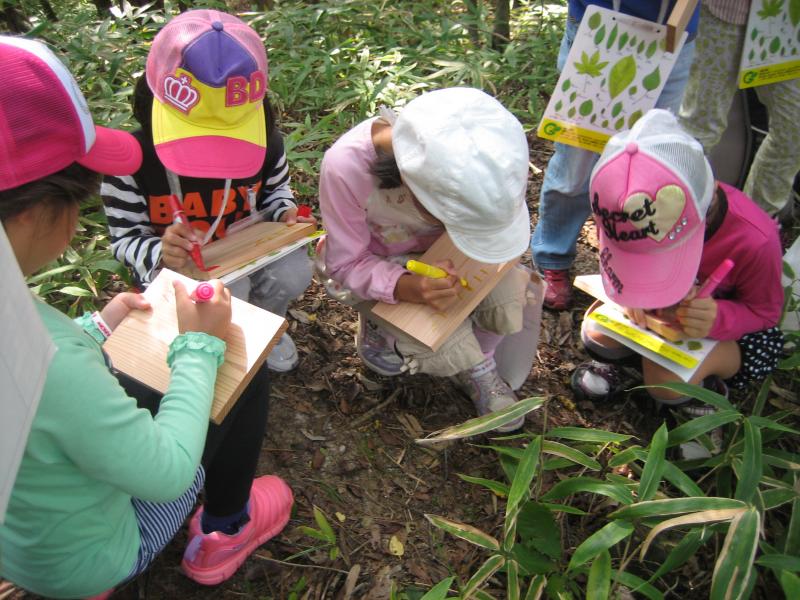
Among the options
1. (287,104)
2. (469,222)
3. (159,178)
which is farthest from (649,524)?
(287,104)

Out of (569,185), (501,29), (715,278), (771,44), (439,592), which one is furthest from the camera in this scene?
(501,29)

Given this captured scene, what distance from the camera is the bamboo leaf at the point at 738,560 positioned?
1.20 m

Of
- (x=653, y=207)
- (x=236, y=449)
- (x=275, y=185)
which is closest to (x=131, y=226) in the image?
(x=275, y=185)

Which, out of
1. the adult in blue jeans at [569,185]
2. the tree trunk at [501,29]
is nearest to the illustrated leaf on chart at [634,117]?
the adult in blue jeans at [569,185]

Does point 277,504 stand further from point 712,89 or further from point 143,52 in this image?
point 143,52

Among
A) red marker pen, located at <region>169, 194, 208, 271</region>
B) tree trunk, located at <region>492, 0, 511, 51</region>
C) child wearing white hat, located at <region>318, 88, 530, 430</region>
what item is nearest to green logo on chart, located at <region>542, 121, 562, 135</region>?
child wearing white hat, located at <region>318, 88, 530, 430</region>

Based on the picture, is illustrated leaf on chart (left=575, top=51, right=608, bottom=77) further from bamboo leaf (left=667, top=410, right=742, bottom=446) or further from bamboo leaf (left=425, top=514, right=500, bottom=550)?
bamboo leaf (left=425, top=514, right=500, bottom=550)

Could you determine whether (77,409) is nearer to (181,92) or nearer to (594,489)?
(181,92)

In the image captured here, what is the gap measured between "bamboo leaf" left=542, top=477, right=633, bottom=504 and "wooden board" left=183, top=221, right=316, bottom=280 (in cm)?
98

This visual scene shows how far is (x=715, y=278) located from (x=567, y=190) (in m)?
0.66

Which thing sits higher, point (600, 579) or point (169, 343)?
point (169, 343)

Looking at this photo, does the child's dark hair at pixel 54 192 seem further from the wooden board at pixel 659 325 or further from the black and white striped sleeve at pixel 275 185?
the wooden board at pixel 659 325

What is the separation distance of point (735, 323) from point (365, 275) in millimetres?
1059

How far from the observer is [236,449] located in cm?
145
